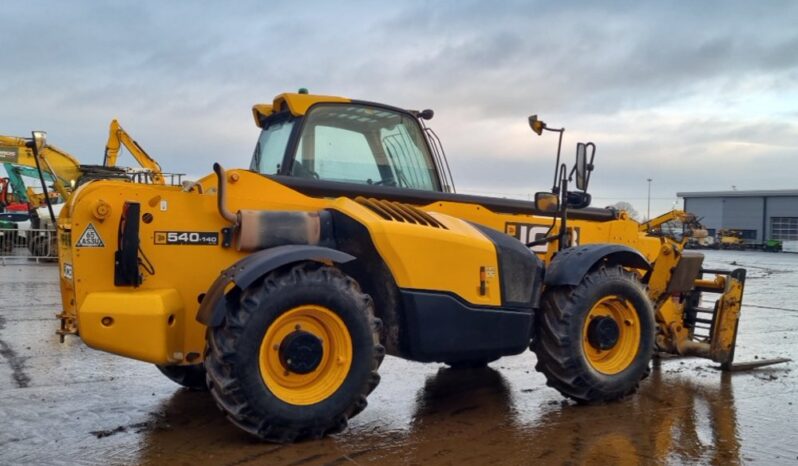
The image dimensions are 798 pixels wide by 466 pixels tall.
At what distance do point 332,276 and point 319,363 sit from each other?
545mm

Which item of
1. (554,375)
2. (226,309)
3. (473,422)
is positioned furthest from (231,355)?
(554,375)

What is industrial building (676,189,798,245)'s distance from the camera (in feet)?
208

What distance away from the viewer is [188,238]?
4684mm

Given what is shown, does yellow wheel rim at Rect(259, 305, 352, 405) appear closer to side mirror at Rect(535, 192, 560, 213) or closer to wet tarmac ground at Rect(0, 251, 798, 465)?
wet tarmac ground at Rect(0, 251, 798, 465)

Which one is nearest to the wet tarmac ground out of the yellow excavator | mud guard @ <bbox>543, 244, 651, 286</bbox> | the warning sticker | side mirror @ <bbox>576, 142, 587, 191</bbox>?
mud guard @ <bbox>543, 244, 651, 286</bbox>

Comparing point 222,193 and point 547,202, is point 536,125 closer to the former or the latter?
point 547,202

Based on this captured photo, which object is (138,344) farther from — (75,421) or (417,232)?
(417,232)

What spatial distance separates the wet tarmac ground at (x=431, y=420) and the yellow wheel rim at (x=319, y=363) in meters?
0.33

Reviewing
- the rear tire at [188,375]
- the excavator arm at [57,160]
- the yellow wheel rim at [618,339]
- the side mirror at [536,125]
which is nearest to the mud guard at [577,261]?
the yellow wheel rim at [618,339]

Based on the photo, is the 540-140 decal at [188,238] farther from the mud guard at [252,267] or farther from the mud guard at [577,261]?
the mud guard at [577,261]

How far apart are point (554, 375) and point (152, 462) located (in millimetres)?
2894

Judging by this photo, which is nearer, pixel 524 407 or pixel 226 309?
pixel 226 309

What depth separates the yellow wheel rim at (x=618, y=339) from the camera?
564cm

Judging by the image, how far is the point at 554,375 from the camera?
5.46 metres
